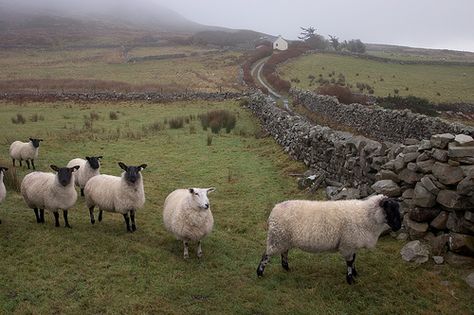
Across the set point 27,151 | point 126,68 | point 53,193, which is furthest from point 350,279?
point 126,68

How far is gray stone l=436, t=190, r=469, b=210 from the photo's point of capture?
7.49m

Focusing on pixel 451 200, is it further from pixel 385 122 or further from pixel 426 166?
pixel 385 122

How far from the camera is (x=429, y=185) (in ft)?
26.4

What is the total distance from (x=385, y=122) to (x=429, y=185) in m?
14.5

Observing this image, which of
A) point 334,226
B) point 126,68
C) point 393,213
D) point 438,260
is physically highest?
point 393,213

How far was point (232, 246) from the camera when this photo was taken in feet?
29.3

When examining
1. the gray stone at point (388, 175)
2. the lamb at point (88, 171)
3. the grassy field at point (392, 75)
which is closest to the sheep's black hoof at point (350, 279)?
the gray stone at point (388, 175)

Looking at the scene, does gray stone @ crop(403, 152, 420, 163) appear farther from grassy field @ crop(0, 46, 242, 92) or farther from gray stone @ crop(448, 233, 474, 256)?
grassy field @ crop(0, 46, 242, 92)

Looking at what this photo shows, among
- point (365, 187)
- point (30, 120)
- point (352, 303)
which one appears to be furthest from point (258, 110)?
point (352, 303)

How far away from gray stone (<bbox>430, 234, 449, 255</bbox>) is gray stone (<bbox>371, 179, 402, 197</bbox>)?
1.37 metres

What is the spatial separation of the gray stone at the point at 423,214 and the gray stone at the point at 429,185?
38 centimetres

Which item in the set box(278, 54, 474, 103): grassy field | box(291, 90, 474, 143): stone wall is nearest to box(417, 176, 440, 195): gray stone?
box(291, 90, 474, 143): stone wall

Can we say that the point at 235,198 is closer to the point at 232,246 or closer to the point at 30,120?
the point at 232,246

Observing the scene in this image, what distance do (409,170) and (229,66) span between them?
60861 mm
